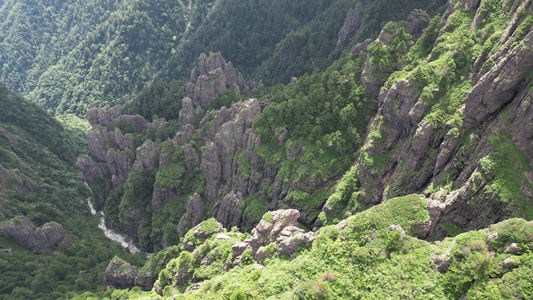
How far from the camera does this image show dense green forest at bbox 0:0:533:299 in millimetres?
30156

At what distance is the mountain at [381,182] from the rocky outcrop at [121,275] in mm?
6316

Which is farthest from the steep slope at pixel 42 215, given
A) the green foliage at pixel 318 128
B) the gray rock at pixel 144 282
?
the green foliage at pixel 318 128

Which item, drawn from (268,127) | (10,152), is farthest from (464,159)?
(10,152)

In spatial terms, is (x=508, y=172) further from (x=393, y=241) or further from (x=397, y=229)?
(x=393, y=241)

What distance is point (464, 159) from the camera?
118 feet

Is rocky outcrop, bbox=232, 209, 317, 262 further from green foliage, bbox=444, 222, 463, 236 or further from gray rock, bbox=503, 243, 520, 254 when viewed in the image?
gray rock, bbox=503, 243, 520, 254

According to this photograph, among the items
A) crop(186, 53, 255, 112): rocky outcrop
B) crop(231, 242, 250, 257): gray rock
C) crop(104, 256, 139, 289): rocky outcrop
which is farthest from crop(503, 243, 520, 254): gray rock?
crop(186, 53, 255, 112): rocky outcrop

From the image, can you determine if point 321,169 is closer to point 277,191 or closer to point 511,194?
point 277,191

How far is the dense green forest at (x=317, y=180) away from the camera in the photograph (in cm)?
3016

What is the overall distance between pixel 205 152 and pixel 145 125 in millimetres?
57172

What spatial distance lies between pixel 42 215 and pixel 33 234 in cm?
1157

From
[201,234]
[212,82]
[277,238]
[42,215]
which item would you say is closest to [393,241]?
[277,238]

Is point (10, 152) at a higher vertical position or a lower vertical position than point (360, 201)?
higher

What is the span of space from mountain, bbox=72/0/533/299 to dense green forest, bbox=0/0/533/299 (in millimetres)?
205
